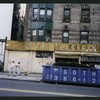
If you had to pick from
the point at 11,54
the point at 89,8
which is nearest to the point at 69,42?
the point at 89,8

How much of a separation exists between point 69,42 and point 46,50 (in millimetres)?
3100

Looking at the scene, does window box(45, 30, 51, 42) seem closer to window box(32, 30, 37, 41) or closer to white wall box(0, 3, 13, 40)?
window box(32, 30, 37, 41)

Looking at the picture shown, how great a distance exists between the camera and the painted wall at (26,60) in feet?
99.1

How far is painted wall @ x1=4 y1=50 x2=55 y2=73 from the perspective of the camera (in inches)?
1189

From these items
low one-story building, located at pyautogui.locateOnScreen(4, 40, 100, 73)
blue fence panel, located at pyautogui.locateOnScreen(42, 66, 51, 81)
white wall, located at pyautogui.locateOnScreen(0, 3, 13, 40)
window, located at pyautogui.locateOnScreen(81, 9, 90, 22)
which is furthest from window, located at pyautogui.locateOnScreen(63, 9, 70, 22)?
blue fence panel, located at pyautogui.locateOnScreen(42, 66, 51, 81)

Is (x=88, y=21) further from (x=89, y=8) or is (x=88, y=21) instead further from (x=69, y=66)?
(x=69, y=66)

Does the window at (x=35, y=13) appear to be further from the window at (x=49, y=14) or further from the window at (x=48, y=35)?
the window at (x=48, y=35)

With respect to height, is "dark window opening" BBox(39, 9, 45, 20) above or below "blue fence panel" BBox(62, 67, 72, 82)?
above

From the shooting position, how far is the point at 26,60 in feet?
100

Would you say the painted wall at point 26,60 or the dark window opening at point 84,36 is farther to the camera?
the dark window opening at point 84,36

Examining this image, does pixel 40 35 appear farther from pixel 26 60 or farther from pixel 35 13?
pixel 26 60

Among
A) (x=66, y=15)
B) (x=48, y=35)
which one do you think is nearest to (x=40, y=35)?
(x=48, y=35)

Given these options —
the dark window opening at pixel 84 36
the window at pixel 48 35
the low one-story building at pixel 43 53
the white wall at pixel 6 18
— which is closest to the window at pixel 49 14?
the window at pixel 48 35

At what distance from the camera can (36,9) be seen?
1261 inches
